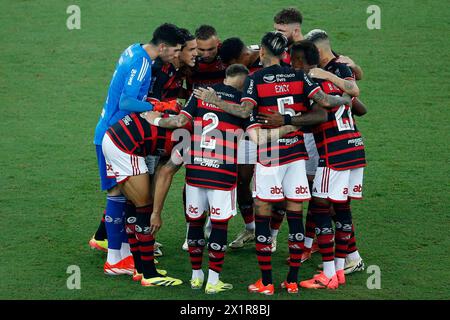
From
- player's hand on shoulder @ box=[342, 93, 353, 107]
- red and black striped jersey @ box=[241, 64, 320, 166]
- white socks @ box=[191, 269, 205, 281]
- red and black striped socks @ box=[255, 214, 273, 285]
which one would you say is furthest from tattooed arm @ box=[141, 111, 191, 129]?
player's hand on shoulder @ box=[342, 93, 353, 107]

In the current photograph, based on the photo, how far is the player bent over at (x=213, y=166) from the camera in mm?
7902

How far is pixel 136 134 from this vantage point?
8.18m

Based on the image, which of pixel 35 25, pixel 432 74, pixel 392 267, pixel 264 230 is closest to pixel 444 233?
pixel 392 267

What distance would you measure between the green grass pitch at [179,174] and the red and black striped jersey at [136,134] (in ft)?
4.09

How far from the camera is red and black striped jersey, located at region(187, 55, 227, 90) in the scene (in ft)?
29.9

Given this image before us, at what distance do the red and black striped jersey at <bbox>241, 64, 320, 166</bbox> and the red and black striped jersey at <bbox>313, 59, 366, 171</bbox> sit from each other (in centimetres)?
34

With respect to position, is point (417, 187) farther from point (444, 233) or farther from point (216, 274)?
point (216, 274)

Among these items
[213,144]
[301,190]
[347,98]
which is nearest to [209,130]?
[213,144]

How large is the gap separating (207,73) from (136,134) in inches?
51.5

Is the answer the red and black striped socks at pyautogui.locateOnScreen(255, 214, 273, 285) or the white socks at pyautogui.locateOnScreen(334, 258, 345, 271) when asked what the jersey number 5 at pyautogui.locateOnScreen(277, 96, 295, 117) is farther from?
the white socks at pyautogui.locateOnScreen(334, 258, 345, 271)

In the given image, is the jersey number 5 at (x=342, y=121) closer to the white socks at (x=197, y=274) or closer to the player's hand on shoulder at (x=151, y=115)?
the player's hand on shoulder at (x=151, y=115)

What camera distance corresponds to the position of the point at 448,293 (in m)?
7.91

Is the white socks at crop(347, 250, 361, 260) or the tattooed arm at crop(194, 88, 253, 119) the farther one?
the white socks at crop(347, 250, 361, 260)

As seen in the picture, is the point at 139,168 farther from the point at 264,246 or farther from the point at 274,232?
the point at 274,232
